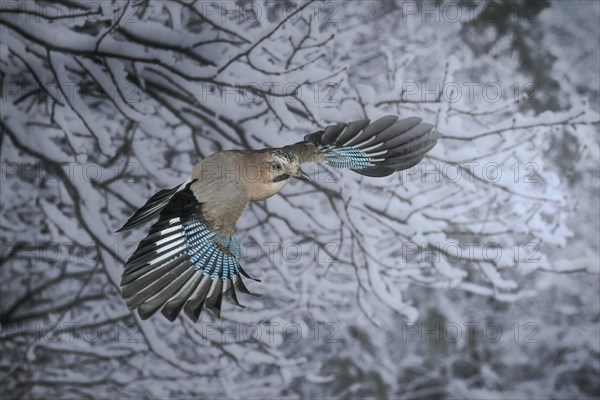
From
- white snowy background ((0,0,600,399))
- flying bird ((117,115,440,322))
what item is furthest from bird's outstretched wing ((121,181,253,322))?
white snowy background ((0,0,600,399))

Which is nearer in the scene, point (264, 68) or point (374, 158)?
point (374, 158)

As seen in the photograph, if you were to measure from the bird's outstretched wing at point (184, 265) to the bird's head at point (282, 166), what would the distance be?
3.2 inches

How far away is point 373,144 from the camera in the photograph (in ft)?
4.63

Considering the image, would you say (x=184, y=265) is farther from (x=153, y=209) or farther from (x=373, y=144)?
(x=373, y=144)

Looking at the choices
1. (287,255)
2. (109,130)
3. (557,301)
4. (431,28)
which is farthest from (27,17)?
(557,301)

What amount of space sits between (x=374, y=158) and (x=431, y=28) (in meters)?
0.54

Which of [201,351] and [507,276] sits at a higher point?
[507,276]

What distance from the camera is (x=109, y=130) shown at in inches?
76.2

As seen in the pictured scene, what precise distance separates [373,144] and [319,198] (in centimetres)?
52

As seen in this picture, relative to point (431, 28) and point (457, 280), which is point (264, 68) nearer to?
point (431, 28)

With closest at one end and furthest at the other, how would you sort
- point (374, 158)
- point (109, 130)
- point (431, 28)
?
point (374, 158)
point (431, 28)
point (109, 130)

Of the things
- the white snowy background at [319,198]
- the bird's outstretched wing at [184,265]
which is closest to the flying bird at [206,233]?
the bird's outstretched wing at [184,265]

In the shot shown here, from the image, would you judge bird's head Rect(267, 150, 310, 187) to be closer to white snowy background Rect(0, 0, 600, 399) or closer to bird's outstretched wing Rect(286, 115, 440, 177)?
bird's outstretched wing Rect(286, 115, 440, 177)

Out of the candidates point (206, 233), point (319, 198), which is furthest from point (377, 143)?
point (319, 198)
